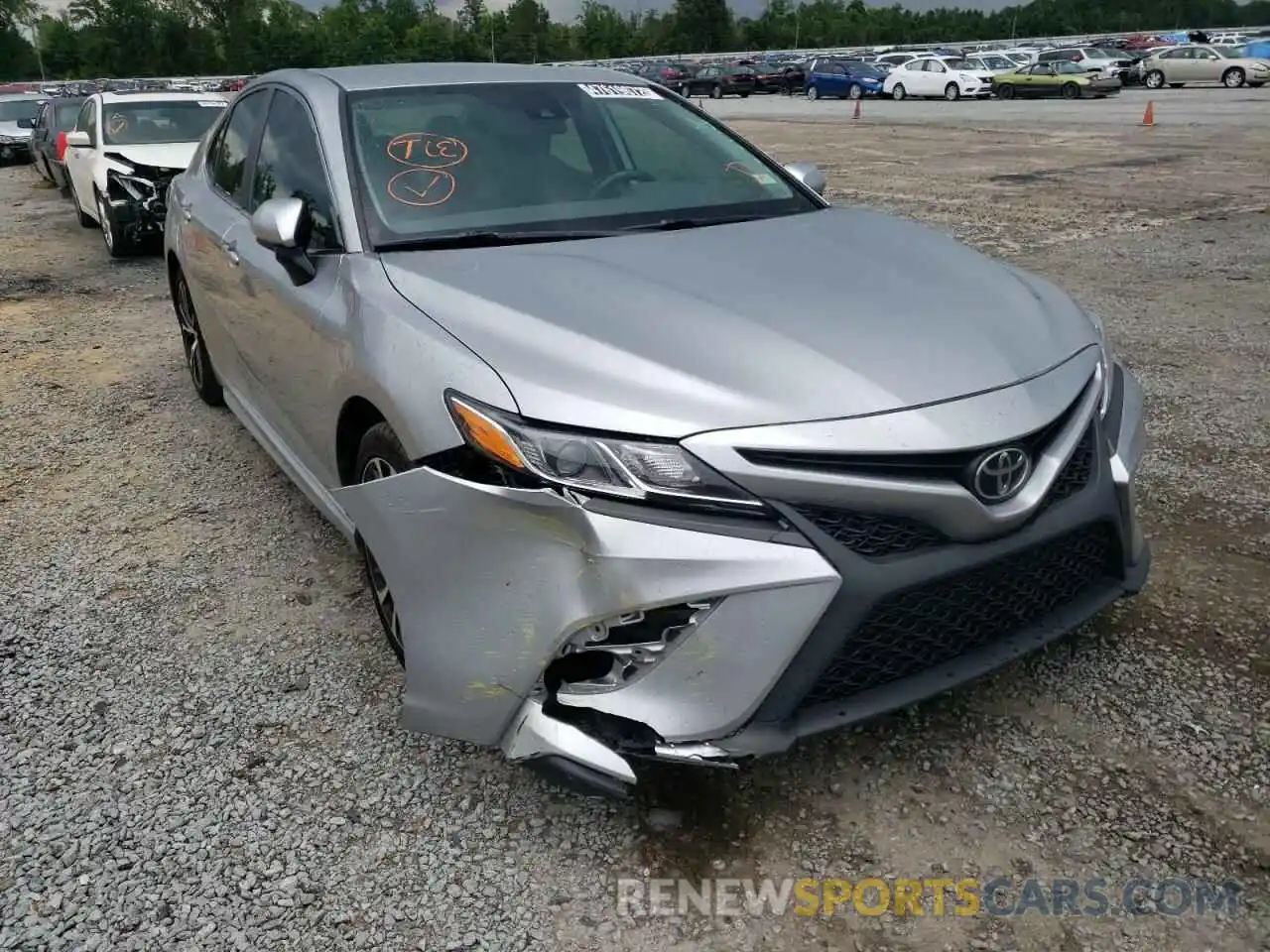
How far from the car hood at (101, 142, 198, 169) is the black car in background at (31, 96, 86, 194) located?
454cm

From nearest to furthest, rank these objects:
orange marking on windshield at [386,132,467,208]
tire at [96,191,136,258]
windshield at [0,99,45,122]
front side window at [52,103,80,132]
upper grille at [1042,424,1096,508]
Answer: upper grille at [1042,424,1096,508] < orange marking on windshield at [386,132,467,208] < tire at [96,191,136,258] < front side window at [52,103,80,132] < windshield at [0,99,45,122]

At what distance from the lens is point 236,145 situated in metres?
4.20

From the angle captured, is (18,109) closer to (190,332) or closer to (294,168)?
(190,332)

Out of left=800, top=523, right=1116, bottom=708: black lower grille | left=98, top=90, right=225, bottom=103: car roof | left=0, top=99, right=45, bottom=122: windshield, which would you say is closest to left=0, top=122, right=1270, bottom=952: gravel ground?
left=800, top=523, right=1116, bottom=708: black lower grille

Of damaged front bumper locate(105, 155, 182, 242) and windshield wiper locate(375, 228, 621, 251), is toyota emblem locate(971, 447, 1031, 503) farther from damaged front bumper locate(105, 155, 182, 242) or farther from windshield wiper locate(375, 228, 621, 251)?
damaged front bumper locate(105, 155, 182, 242)

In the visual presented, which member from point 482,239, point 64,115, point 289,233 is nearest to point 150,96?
point 64,115

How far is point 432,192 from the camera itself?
10.00ft

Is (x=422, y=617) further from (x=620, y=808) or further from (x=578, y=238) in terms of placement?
(x=578, y=238)

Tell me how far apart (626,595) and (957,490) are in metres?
0.69

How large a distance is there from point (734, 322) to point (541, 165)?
47.8 inches

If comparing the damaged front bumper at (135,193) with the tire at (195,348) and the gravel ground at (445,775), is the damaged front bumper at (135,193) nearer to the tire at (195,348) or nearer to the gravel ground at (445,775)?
the tire at (195,348)

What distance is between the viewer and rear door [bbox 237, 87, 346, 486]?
9.45 ft

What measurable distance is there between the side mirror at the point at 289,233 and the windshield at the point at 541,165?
19 centimetres

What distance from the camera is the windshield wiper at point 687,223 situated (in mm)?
3082
